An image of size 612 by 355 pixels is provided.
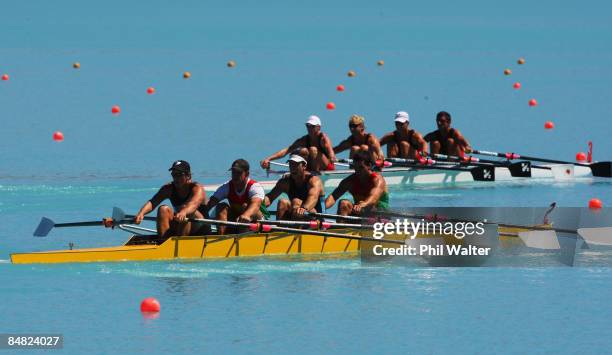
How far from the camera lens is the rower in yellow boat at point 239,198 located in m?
17.1

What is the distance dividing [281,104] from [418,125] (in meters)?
4.94

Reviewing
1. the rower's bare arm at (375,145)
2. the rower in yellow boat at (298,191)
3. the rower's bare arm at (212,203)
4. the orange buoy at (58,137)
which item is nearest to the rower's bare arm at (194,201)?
the rower's bare arm at (212,203)

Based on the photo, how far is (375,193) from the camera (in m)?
18.0

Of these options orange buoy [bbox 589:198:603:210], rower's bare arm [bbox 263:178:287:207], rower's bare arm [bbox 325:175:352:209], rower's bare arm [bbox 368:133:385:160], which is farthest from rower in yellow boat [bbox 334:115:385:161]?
rower's bare arm [bbox 263:178:287:207]

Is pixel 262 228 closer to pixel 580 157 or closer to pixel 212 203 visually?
pixel 212 203

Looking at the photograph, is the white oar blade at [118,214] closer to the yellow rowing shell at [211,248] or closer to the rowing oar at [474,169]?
the yellow rowing shell at [211,248]

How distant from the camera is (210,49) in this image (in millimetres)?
53875

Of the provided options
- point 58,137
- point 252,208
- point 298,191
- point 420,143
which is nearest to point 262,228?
point 252,208

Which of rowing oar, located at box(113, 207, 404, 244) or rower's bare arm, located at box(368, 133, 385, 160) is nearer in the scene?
rowing oar, located at box(113, 207, 404, 244)

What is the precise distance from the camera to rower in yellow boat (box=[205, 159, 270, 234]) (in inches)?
674

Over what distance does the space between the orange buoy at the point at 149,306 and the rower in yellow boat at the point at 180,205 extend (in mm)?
2386

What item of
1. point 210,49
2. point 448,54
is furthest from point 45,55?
point 448,54

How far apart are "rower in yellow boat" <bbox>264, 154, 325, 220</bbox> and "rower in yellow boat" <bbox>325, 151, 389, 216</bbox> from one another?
1.16 feet

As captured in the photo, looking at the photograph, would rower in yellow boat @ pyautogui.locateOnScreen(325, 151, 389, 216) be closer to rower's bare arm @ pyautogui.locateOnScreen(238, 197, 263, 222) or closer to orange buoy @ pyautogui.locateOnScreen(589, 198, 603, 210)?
rower's bare arm @ pyautogui.locateOnScreen(238, 197, 263, 222)
